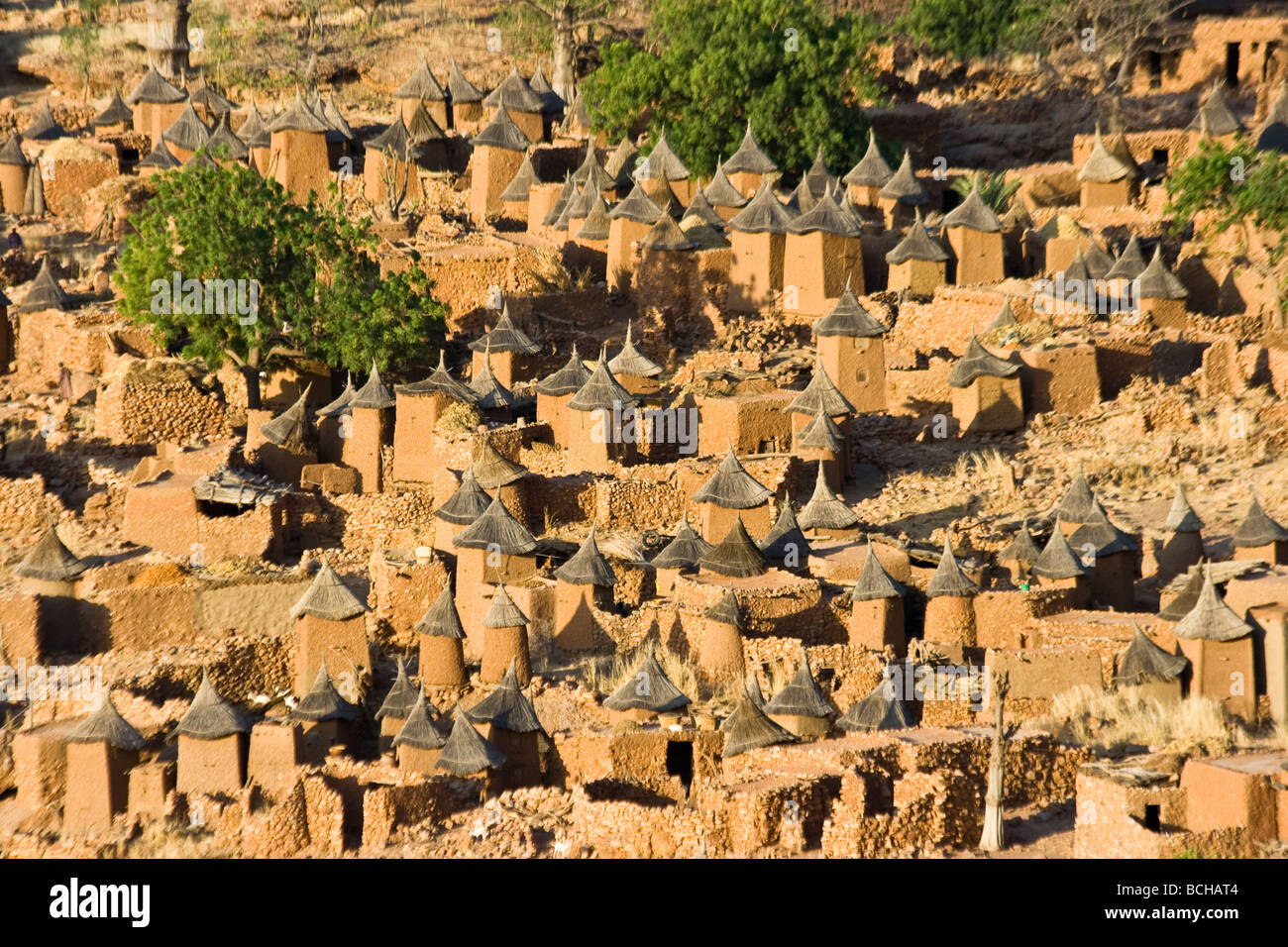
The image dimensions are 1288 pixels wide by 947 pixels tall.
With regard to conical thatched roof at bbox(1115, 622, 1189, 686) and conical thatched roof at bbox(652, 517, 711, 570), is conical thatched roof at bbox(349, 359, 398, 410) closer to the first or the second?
conical thatched roof at bbox(652, 517, 711, 570)

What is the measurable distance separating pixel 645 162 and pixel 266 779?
22.0 meters

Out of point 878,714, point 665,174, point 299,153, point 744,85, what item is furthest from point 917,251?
point 878,714

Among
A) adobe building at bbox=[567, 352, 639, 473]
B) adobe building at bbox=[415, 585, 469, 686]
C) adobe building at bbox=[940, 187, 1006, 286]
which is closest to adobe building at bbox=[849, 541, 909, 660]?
adobe building at bbox=[415, 585, 469, 686]

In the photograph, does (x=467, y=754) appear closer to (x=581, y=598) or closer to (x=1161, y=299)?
(x=581, y=598)

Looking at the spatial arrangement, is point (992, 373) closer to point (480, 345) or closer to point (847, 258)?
point (847, 258)

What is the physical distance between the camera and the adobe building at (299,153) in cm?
6000

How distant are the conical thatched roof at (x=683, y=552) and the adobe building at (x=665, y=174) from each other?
1484 centimetres

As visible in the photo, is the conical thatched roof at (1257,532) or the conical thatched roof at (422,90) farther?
the conical thatched roof at (422,90)

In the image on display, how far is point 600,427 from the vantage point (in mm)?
46031

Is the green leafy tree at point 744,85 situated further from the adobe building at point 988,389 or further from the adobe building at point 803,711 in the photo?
the adobe building at point 803,711

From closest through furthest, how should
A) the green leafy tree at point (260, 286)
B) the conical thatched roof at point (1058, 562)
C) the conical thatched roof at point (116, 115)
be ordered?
1. the conical thatched roof at point (1058, 562)
2. the green leafy tree at point (260, 286)
3. the conical thatched roof at point (116, 115)

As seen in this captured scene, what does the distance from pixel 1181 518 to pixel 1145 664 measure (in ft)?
16.4

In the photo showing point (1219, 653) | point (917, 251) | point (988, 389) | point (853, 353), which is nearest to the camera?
point (1219, 653)

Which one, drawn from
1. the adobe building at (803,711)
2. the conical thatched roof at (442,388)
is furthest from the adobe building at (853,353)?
the adobe building at (803,711)
